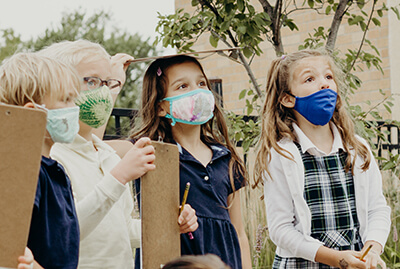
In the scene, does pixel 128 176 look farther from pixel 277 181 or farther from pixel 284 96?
pixel 284 96

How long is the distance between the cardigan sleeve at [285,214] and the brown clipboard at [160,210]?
81cm

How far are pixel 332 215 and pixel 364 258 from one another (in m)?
0.30

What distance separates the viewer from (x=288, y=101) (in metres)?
3.65

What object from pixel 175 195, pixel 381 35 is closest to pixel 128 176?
pixel 175 195

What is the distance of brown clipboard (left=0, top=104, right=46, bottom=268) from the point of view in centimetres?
198

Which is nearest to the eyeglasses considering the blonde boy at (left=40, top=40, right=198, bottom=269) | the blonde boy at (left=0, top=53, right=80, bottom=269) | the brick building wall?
→ the blonde boy at (left=40, top=40, right=198, bottom=269)

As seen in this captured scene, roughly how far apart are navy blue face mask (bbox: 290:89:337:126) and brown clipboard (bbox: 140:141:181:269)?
103 centimetres

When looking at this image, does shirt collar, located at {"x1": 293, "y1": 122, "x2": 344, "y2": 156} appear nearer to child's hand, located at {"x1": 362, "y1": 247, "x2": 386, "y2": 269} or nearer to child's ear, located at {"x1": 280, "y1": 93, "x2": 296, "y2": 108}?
child's ear, located at {"x1": 280, "y1": 93, "x2": 296, "y2": 108}

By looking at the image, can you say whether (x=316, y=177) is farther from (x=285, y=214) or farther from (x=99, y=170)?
(x=99, y=170)

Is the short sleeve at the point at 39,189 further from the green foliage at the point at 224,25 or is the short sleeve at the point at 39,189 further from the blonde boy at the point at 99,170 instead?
the green foliage at the point at 224,25

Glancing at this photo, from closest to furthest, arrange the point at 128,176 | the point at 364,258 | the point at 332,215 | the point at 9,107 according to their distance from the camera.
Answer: the point at 9,107
the point at 128,176
the point at 364,258
the point at 332,215

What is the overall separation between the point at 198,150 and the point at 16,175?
5.17ft

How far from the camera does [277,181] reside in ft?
11.3

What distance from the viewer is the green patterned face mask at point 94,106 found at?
291cm
